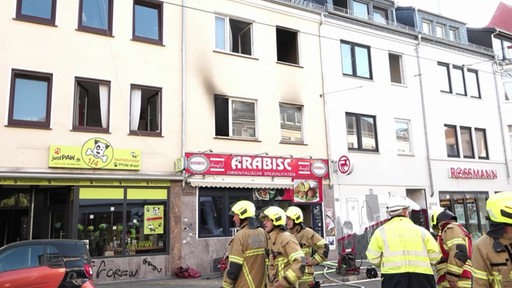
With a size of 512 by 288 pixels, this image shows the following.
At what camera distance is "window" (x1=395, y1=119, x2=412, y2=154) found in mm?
20234

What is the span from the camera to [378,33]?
20.5 metres

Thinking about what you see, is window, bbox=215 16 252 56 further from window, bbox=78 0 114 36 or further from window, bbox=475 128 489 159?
window, bbox=475 128 489 159

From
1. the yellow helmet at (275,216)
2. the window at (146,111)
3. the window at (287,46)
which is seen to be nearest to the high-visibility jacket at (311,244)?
the yellow helmet at (275,216)

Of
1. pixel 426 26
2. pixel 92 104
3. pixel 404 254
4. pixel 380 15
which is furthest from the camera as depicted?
pixel 426 26

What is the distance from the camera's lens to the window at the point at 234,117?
15.9 metres

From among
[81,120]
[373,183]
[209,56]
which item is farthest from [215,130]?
[373,183]

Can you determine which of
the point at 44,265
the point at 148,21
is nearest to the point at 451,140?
the point at 148,21

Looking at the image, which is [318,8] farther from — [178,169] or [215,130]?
[178,169]

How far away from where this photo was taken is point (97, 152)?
1304 cm

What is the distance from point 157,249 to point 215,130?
14.5ft

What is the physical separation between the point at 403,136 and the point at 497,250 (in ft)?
58.4

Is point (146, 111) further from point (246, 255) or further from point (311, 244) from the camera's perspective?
point (246, 255)

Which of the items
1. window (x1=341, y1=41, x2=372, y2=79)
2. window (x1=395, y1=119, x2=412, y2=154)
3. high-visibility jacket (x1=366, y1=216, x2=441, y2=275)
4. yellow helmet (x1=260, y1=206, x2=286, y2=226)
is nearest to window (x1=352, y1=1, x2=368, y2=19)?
window (x1=341, y1=41, x2=372, y2=79)

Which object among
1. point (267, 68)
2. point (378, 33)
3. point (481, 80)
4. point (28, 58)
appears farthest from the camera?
point (481, 80)
